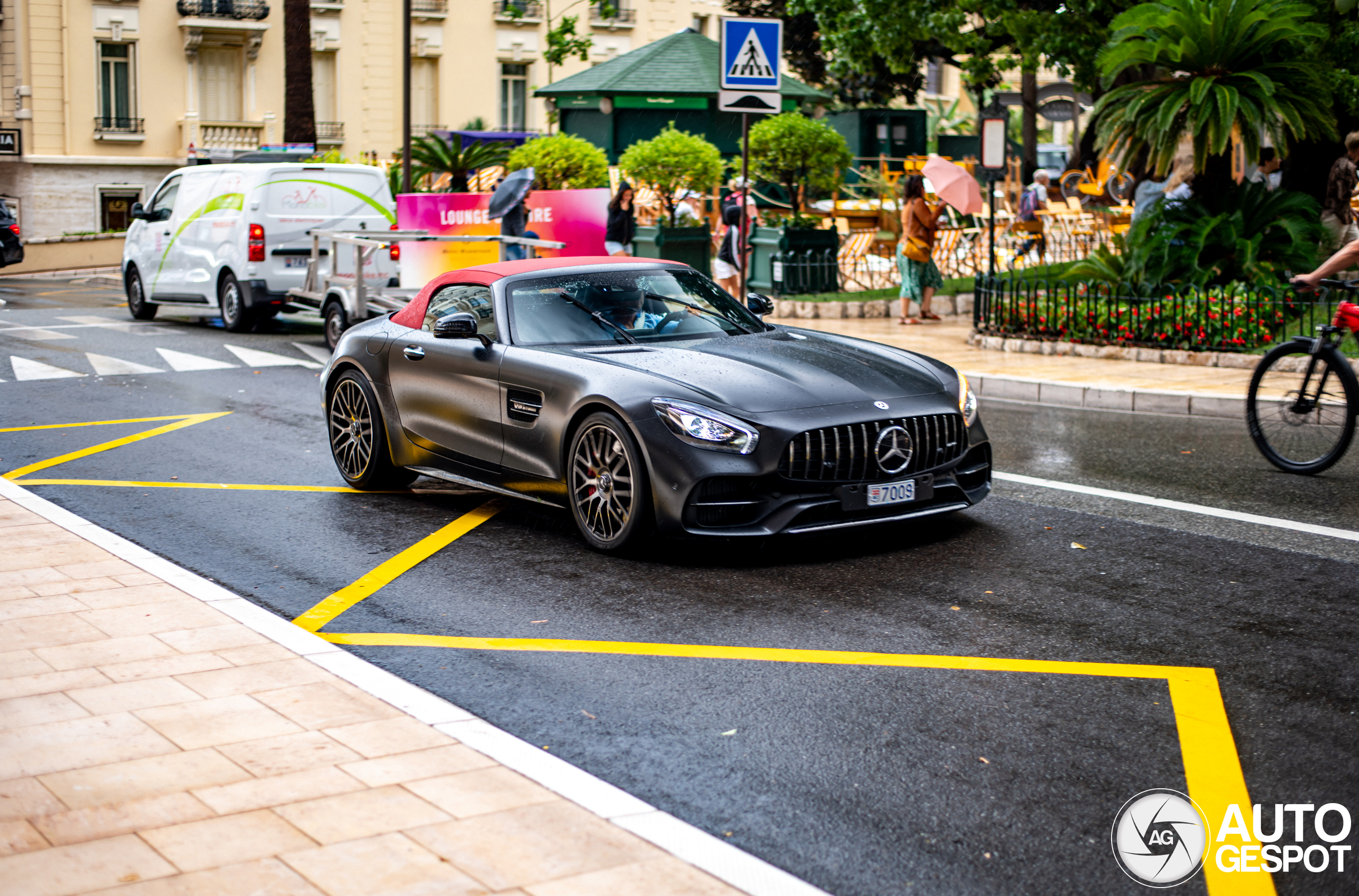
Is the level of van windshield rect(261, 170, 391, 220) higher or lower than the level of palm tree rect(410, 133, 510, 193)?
lower

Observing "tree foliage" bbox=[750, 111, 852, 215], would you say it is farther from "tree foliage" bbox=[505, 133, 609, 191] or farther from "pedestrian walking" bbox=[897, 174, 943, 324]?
"pedestrian walking" bbox=[897, 174, 943, 324]

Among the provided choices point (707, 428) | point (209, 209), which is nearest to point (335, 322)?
point (209, 209)

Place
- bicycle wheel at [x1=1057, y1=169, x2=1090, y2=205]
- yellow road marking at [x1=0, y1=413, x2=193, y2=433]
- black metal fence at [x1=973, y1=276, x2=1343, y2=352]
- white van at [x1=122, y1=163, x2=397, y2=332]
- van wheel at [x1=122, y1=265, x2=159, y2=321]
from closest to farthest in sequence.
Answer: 1. yellow road marking at [x1=0, y1=413, x2=193, y2=433]
2. black metal fence at [x1=973, y1=276, x2=1343, y2=352]
3. white van at [x1=122, y1=163, x2=397, y2=332]
4. van wheel at [x1=122, y1=265, x2=159, y2=321]
5. bicycle wheel at [x1=1057, y1=169, x2=1090, y2=205]

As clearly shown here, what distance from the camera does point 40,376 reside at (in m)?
14.4

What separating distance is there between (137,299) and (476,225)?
520 cm

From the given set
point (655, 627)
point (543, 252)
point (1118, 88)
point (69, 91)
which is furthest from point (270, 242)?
point (69, 91)

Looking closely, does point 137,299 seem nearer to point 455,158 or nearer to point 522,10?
point 455,158

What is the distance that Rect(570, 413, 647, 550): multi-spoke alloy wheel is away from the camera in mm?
6824

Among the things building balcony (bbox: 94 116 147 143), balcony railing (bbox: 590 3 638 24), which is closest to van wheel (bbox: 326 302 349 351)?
building balcony (bbox: 94 116 147 143)

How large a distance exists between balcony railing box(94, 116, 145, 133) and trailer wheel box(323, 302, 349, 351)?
103 ft

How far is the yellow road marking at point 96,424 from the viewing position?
1134cm

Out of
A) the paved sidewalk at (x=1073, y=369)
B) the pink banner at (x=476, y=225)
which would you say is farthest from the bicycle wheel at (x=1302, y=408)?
the pink banner at (x=476, y=225)

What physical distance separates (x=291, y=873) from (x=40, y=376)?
39.6ft

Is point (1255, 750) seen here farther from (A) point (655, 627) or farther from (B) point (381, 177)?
(B) point (381, 177)
